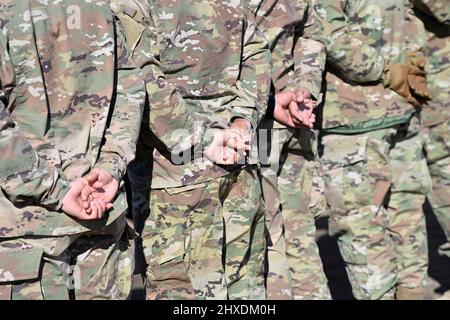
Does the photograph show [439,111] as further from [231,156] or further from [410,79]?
[231,156]

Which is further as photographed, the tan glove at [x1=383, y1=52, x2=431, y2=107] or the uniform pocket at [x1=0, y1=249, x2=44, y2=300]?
the tan glove at [x1=383, y1=52, x2=431, y2=107]

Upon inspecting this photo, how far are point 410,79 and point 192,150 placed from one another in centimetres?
177

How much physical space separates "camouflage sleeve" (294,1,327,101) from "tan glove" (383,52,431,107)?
50cm

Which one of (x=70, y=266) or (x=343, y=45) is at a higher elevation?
(x=343, y=45)

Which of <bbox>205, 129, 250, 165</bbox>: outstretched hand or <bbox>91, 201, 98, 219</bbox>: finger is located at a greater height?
<bbox>205, 129, 250, 165</bbox>: outstretched hand

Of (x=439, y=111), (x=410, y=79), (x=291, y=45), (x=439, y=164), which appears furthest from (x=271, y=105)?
(x=439, y=164)

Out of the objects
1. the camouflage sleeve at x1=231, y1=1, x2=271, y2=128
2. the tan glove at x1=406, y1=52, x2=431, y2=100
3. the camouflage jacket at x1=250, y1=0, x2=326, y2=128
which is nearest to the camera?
the camouflage sleeve at x1=231, y1=1, x2=271, y2=128

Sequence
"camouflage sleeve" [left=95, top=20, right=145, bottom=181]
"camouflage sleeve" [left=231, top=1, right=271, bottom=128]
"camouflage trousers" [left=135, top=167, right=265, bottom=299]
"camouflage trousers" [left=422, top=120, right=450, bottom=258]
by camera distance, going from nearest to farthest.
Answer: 1. "camouflage sleeve" [left=95, top=20, right=145, bottom=181]
2. "camouflage trousers" [left=135, top=167, right=265, bottom=299]
3. "camouflage sleeve" [left=231, top=1, right=271, bottom=128]
4. "camouflage trousers" [left=422, top=120, right=450, bottom=258]

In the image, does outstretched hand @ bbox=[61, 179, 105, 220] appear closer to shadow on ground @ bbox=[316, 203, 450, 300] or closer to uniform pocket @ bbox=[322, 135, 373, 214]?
uniform pocket @ bbox=[322, 135, 373, 214]

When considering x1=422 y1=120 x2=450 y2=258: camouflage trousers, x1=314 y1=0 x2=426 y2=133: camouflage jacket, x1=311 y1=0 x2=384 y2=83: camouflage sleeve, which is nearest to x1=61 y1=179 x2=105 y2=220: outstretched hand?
x1=311 y1=0 x2=384 y2=83: camouflage sleeve

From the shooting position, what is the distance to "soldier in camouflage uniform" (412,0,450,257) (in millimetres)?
5340

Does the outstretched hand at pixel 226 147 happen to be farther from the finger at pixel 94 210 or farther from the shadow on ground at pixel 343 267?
the shadow on ground at pixel 343 267

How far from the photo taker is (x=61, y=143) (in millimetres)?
3066

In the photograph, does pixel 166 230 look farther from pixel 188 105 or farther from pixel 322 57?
pixel 322 57
